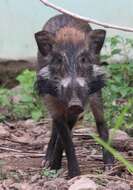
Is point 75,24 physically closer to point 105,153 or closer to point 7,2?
point 105,153

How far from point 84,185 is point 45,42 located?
1261mm

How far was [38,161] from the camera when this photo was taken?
19.4ft

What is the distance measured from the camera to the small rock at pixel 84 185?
14.5 feet

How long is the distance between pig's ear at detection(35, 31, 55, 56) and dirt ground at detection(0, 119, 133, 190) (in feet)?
2.90

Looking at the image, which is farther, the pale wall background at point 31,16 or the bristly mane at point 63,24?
the pale wall background at point 31,16

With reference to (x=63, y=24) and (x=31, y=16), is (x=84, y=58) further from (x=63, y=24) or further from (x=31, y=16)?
(x=31, y=16)

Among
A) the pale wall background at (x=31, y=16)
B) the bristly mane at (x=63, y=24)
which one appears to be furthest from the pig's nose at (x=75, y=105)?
the pale wall background at (x=31, y=16)

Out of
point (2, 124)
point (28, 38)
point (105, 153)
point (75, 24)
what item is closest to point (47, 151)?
point (105, 153)

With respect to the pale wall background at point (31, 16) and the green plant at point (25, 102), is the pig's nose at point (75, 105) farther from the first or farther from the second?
the pale wall background at point (31, 16)

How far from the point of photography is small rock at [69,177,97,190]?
4430mm

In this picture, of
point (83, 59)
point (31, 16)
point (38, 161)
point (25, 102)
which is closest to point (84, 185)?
point (83, 59)

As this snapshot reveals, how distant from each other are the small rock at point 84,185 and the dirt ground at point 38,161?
0.10m

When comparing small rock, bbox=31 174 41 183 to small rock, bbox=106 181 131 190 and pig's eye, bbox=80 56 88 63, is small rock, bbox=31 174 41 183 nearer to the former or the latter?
small rock, bbox=106 181 131 190

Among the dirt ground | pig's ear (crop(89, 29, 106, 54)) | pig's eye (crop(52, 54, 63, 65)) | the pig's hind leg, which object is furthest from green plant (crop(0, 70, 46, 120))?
pig's eye (crop(52, 54, 63, 65))
